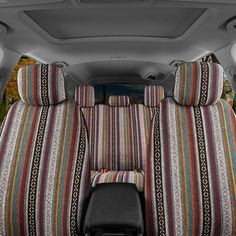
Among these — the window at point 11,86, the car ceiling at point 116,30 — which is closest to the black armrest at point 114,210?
Answer: the car ceiling at point 116,30

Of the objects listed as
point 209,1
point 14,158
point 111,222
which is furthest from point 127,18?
point 111,222

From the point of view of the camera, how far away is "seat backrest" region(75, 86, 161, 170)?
2.66 metres

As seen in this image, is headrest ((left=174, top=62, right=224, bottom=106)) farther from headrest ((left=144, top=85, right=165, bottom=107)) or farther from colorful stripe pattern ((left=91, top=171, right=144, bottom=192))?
headrest ((left=144, top=85, right=165, bottom=107))

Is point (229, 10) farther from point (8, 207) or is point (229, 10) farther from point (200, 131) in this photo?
point (8, 207)

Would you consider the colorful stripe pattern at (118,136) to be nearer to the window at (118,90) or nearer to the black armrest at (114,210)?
the window at (118,90)

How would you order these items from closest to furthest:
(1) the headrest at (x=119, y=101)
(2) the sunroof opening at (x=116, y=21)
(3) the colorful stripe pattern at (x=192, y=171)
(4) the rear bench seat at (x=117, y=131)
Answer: (3) the colorful stripe pattern at (x=192, y=171)
(2) the sunroof opening at (x=116, y=21)
(4) the rear bench seat at (x=117, y=131)
(1) the headrest at (x=119, y=101)

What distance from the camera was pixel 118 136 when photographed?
2.73 metres

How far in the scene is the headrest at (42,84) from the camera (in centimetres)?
148

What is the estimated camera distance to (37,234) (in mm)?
1389

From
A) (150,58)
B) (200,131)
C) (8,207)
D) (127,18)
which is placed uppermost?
(150,58)

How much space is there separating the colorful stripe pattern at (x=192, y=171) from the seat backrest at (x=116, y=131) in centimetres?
125

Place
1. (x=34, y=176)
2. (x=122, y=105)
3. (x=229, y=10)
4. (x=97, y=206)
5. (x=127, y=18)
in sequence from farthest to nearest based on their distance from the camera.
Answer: (x=122, y=105) < (x=127, y=18) < (x=229, y=10) < (x=34, y=176) < (x=97, y=206)

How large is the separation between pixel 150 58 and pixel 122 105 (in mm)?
530

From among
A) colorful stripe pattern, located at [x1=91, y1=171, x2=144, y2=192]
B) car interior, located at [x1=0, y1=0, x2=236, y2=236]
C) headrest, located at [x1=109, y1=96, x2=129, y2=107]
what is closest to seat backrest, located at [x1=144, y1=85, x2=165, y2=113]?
headrest, located at [x1=109, y1=96, x2=129, y2=107]
